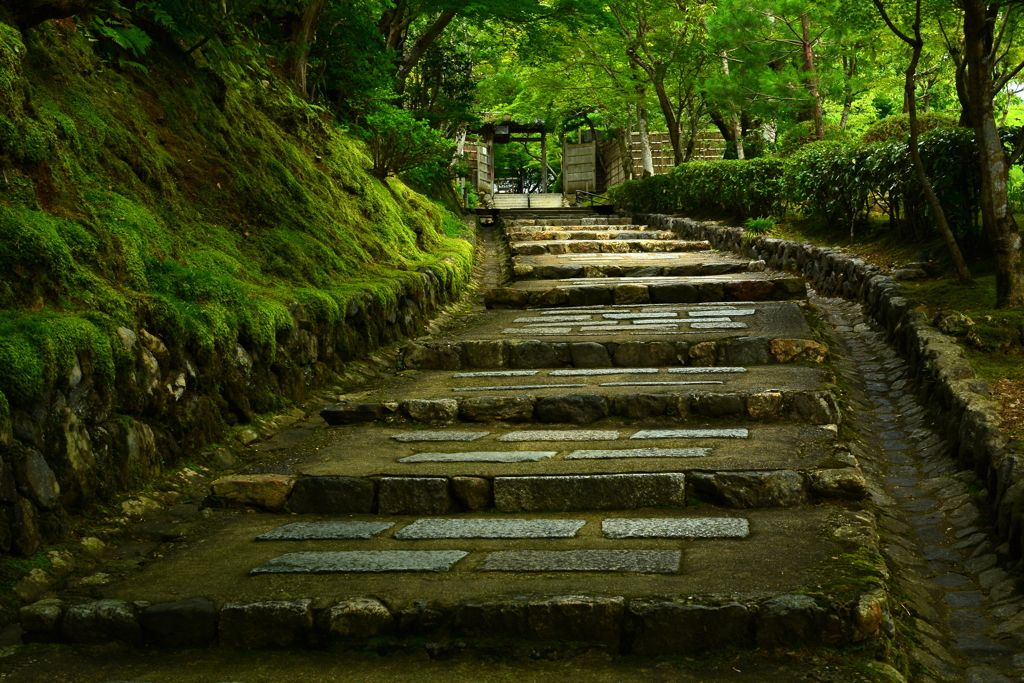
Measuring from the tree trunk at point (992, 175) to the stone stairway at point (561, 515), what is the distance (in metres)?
1.38

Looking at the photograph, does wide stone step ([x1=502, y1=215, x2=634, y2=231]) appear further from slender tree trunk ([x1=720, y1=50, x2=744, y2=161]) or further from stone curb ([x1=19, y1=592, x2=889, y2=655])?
stone curb ([x1=19, y1=592, x2=889, y2=655])

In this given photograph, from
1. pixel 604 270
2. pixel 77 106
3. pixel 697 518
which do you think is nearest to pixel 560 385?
pixel 697 518

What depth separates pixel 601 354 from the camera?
6.74m

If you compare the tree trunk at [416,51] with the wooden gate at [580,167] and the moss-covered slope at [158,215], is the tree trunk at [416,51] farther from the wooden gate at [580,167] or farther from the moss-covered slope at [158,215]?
the wooden gate at [580,167]

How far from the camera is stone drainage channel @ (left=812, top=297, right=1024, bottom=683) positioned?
282 cm

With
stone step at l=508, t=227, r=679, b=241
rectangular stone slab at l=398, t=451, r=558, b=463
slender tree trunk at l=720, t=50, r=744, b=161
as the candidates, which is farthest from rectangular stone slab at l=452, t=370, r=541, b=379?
slender tree trunk at l=720, t=50, r=744, b=161

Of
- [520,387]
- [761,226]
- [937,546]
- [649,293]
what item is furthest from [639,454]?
[761,226]

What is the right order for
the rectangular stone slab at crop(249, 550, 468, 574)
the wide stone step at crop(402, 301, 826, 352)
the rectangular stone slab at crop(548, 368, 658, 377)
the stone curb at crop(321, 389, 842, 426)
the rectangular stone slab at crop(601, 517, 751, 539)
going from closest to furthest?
1. the rectangular stone slab at crop(249, 550, 468, 574)
2. the rectangular stone slab at crop(601, 517, 751, 539)
3. the stone curb at crop(321, 389, 842, 426)
4. the rectangular stone slab at crop(548, 368, 658, 377)
5. the wide stone step at crop(402, 301, 826, 352)

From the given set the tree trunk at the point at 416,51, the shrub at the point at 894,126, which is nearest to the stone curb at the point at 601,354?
the tree trunk at the point at 416,51

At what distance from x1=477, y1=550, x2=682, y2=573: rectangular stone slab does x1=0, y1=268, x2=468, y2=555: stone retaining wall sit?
1.69 m

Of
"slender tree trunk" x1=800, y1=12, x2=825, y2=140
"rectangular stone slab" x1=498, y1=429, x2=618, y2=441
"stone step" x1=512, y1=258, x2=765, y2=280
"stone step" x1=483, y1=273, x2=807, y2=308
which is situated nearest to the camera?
"rectangular stone slab" x1=498, y1=429, x2=618, y2=441

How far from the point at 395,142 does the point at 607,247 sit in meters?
4.72

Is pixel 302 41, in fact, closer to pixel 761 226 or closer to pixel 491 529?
pixel 491 529

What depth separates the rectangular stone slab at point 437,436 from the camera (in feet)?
16.3
